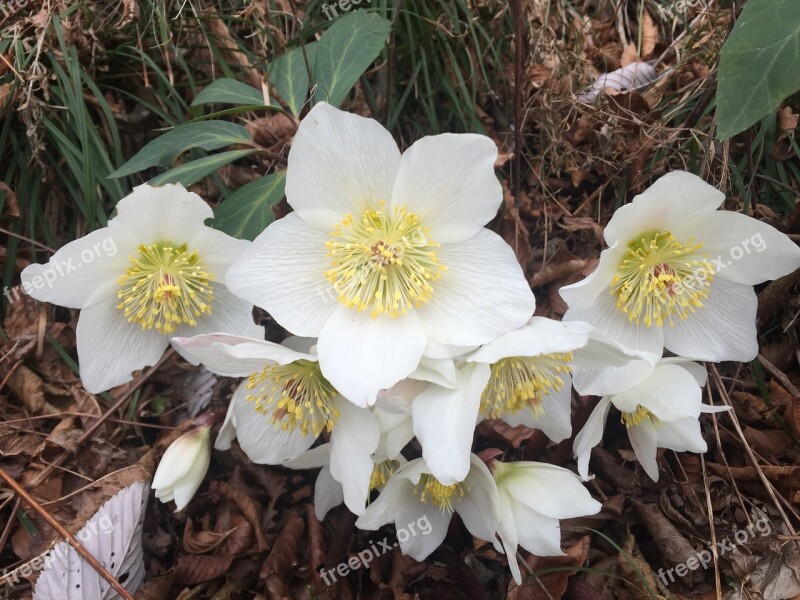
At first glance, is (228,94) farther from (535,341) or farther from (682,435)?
(682,435)

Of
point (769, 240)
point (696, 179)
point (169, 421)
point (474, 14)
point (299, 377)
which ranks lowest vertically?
point (169, 421)

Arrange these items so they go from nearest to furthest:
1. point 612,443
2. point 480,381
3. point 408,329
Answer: point 480,381 → point 408,329 → point 612,443

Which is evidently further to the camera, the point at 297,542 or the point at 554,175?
the point at 554,175

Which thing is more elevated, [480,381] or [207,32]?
[207,32]

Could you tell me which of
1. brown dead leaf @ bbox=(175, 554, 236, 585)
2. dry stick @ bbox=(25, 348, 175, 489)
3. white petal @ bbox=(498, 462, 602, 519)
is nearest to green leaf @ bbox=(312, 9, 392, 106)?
dry stick @ bbox=(25, 348, 175, 489)

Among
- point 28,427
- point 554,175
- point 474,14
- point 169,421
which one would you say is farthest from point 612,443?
point 28,427

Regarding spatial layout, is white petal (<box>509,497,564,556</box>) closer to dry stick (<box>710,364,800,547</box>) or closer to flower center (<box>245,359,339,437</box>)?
flower center (<box>245,359,339,437</box>)

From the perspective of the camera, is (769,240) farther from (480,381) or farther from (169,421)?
(169,421)
